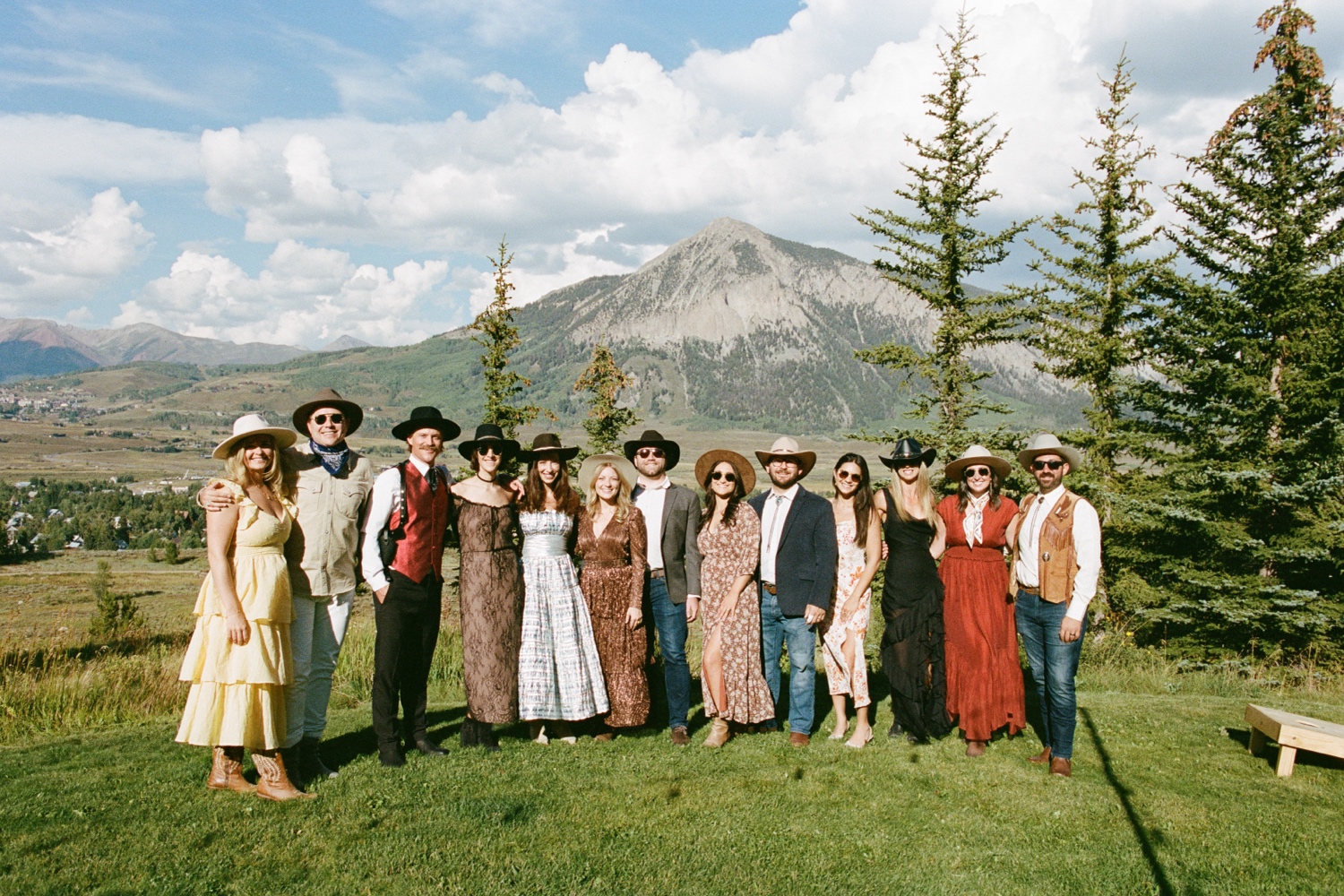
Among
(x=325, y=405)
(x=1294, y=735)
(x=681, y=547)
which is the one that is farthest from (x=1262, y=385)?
(x=325, y=405)

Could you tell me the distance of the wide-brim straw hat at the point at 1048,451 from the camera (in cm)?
538

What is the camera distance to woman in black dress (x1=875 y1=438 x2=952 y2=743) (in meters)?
5.81

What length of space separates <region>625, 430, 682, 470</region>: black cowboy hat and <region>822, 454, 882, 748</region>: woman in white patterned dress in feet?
4.06

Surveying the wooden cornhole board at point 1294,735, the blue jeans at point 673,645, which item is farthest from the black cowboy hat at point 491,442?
the wooden cornhole board at point 1294,735

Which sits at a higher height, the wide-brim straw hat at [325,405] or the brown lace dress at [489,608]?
the wide-brim straw hat at [325,405]

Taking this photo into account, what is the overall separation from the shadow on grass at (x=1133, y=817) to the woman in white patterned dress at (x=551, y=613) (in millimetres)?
3443

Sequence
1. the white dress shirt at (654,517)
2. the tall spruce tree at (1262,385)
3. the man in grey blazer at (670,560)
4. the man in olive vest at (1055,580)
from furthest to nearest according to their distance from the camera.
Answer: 1. the tall spruce tree at (1262,385)
2. the white dress shirt at (654,517)
3. the man in grey blazer at (670,560)
4. the man in olive vest at (1055,580)

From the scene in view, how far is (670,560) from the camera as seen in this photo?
586 cm

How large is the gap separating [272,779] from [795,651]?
3.53 m

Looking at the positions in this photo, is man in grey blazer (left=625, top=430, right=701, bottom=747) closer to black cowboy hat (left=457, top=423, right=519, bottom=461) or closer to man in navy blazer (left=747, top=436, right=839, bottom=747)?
man in navy blazer (left=747, top=436, right=839, bottom=747)

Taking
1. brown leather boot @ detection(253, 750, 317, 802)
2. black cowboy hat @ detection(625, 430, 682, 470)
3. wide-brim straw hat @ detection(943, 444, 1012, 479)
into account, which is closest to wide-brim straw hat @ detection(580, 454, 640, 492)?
black cowboy hat @ detection(625, 430, 682, 470)

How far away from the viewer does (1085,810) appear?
188 inches

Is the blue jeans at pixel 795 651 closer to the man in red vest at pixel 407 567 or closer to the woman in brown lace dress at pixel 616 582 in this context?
the woman in brown lace dress at pixel 616 582

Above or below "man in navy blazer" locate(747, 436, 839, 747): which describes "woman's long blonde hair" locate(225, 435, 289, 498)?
above
